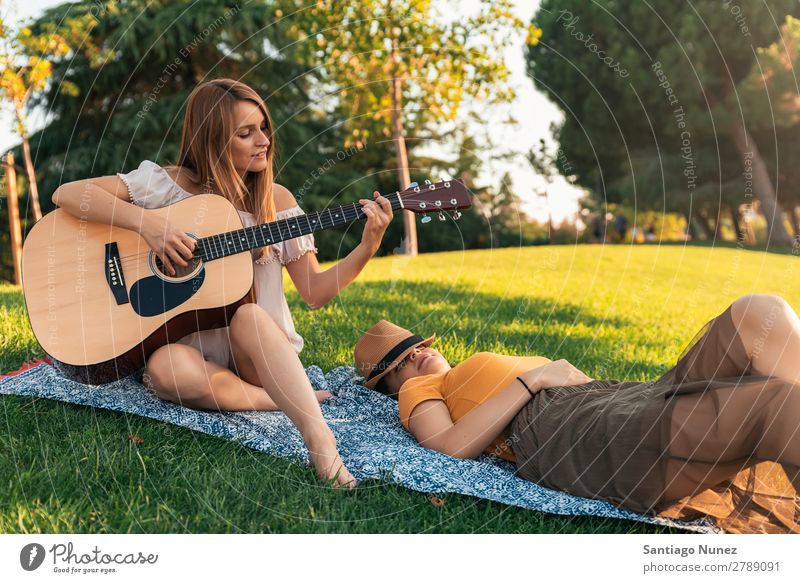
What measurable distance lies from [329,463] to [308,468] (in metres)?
0.13

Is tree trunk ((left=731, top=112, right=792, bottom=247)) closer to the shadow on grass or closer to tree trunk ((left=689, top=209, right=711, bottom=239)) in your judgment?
tree trunk ((left=689, top=209, right=711, bottom=239))

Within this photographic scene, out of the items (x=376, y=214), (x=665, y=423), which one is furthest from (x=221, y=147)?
(x=665, y=423)

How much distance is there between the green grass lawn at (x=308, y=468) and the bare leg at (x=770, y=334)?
2.54 ft

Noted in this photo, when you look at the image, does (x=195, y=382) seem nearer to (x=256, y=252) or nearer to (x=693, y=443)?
(x=256, y=252)

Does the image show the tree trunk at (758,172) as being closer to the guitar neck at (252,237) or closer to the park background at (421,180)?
the park background at (421,180)

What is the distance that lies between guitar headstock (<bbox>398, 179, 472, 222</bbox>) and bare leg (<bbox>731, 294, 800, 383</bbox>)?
1417 millimetres

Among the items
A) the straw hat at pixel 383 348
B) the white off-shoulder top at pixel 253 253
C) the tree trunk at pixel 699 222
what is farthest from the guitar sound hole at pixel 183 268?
the tree trunk at pixel 699 222

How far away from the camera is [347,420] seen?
13.0ft

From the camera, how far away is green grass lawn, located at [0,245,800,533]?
2871mm

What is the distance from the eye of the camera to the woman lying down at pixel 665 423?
2584mm

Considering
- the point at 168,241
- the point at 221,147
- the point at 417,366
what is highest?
the point at 221,147

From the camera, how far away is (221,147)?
3.77 metres

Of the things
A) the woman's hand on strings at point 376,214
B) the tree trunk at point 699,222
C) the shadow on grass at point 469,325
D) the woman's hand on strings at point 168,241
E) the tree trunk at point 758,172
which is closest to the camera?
the woman's hand on strings at point 376,214
